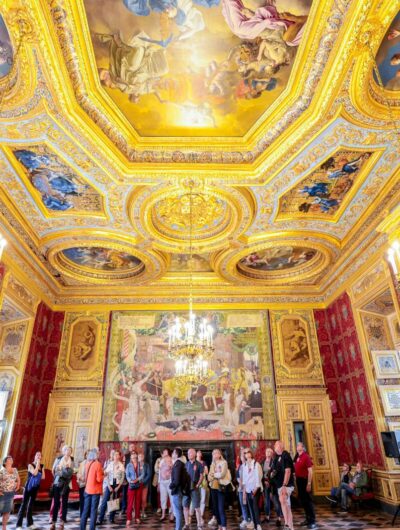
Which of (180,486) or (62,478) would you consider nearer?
(180,486)

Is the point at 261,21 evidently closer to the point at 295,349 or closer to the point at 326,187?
the point at 326,187

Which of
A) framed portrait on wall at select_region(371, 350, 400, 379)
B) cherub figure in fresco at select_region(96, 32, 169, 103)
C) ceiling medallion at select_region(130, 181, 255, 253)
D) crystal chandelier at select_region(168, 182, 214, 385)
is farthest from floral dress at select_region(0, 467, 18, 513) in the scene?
framed portrait on wall at select_region(371, 350, 400, 379)

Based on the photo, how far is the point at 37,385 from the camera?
1145 cm

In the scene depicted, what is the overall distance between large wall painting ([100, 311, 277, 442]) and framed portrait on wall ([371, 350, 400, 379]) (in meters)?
3.47

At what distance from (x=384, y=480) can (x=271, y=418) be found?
3.48m

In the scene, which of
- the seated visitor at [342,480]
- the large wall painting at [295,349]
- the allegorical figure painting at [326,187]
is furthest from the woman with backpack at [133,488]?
the allegorical figure painting at [326,187]

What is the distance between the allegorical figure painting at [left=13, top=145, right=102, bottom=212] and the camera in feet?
23.7

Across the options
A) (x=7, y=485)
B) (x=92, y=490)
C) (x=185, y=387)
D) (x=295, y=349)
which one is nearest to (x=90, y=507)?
(x=92, y=490)

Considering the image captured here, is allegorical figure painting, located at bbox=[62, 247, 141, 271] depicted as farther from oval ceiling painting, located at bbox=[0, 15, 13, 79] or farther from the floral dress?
the floral dress

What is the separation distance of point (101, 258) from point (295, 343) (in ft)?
23.6

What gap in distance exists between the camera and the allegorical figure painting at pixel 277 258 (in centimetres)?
1096

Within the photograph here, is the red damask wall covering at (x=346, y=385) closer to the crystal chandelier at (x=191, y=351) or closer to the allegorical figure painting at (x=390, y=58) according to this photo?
the crystal chandelier at (x=191, y=351)

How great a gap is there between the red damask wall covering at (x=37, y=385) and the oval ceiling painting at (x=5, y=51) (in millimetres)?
7912

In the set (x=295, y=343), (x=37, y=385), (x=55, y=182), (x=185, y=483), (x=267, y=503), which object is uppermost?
(x=55, y=182)
